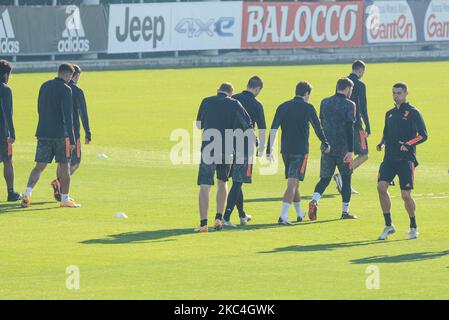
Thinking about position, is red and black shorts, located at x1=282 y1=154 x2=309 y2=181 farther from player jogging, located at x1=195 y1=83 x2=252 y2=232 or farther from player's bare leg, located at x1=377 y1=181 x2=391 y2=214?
player's bare leg, located at x1=377 y1=181 x2=391 y2=214

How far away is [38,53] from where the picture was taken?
53.3m

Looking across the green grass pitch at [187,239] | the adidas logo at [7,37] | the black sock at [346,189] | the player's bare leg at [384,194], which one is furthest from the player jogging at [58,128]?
the adidas logo at [7,37]

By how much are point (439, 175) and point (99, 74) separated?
28224 millimetres

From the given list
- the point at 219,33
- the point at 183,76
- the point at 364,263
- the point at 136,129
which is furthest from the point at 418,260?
the point at 219,33

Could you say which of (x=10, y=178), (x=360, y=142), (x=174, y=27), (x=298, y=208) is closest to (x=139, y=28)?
(x=174, y=27)

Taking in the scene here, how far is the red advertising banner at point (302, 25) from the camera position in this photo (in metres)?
60.6

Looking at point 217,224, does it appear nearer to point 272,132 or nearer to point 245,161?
point 245,161

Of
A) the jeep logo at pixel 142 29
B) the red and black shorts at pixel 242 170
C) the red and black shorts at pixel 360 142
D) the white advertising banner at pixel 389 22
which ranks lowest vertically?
the red and black shorts at pixel 242 170

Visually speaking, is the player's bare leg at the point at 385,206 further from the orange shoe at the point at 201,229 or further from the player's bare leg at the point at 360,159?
the player's bare leg at the point at 360,159

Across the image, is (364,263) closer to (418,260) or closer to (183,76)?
(418,260)

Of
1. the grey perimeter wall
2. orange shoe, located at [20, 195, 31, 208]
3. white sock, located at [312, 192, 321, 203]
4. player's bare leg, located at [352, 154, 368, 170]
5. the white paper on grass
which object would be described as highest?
the grey perimeter wall

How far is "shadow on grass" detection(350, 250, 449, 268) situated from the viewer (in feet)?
53.3

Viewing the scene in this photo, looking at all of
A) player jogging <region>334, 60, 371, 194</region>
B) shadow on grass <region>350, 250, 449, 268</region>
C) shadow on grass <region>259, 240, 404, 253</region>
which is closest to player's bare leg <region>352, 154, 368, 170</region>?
player jogging <region>334, 60, 371, 194</region>

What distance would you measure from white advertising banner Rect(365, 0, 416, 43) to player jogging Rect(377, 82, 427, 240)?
4570cm
